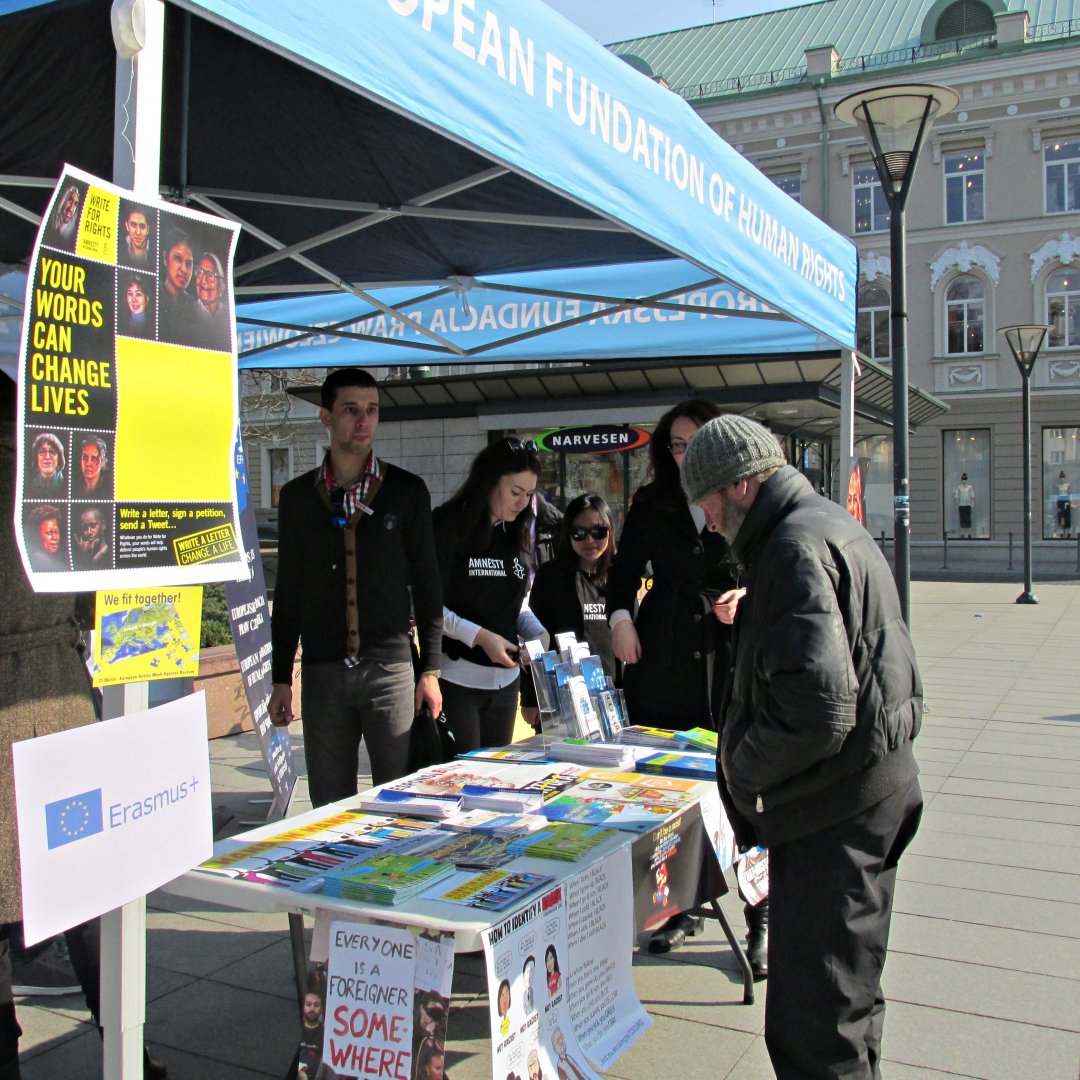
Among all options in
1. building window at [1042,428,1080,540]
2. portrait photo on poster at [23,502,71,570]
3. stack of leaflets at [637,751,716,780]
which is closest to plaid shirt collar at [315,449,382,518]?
stack of leaflets at [637,751,716,780]

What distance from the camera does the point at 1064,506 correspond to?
2736cm

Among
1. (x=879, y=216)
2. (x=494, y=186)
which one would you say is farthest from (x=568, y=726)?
(x=879, y=216)

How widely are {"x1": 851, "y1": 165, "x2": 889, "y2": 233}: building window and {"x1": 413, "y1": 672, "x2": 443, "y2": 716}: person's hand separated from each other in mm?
28755

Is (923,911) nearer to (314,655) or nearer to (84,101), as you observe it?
(314,655)

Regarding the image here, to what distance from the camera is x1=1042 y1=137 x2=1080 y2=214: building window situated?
27312mm

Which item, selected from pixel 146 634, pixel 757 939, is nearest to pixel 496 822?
pixel 146 634

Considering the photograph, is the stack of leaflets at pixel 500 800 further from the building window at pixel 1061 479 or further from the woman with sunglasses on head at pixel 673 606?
the building window at pixel 1061 479

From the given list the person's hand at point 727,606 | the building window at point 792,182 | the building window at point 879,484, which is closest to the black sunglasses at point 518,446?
the person's hand at point 727,606

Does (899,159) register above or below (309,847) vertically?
above

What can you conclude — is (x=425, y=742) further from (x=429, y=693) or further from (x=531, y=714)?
(x=531, y=714)

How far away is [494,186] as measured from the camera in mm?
3717

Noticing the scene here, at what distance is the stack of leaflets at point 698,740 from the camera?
3438 mm

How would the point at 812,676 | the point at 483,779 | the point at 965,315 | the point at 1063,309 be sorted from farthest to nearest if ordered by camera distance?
the point at 965,315 < the point at 1063,309 < the point at 483,779 < the point at 812,676

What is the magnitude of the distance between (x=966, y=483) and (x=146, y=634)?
2919 cm
